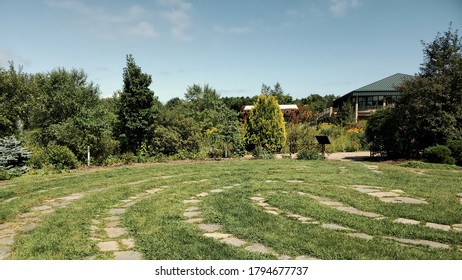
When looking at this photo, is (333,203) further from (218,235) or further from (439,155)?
(439,155)

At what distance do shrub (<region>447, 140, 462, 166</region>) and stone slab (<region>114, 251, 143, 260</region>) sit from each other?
11.4 metres

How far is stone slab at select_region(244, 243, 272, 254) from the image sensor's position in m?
2.92

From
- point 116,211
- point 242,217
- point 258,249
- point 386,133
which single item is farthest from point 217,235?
point 386,133

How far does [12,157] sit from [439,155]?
13602 millimetres

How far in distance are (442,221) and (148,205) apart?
394cm

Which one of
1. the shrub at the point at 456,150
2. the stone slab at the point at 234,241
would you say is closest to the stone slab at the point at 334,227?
the stone slab at the point at 234,241

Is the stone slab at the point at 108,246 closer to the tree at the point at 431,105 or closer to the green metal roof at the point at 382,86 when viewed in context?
the tree at the point at 431,105

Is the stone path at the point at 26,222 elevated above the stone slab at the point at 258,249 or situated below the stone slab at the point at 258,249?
above

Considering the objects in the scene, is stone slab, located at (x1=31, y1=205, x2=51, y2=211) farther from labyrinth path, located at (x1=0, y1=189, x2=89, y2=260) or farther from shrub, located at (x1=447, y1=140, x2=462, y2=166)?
shrub, located at (x1=447, y1=140, x2=462, y2=166)

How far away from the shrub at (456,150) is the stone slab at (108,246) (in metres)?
11.5

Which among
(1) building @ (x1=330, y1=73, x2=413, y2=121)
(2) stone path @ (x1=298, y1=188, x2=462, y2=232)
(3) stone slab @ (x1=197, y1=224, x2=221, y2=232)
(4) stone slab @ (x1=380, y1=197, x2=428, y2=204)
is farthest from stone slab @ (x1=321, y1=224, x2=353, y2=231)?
(1) building @ (x1=330, y1=73, x2=413, y2=121)

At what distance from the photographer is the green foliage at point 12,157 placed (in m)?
9.23

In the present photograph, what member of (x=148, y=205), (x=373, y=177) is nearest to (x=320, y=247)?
(x=148, y=205)
